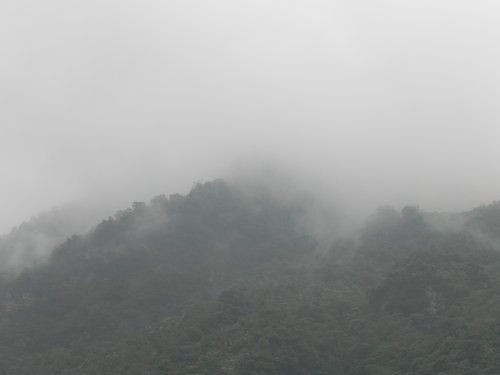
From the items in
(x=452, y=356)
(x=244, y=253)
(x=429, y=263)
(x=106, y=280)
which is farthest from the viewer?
(x=244, y=253)

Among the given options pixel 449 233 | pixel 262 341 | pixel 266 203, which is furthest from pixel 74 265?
pixel 449 233

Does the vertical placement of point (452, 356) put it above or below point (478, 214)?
below

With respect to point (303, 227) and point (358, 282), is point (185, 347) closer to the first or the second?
point (358, 282)

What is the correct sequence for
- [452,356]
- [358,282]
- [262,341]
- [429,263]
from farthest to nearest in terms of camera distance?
1. [358,282]
2. [429,263]
3. [262,341]
4. [452,356]

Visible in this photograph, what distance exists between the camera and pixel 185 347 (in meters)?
53.7

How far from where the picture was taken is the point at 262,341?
52500mm

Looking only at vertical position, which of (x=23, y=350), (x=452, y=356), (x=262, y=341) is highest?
(x=23, y=350)

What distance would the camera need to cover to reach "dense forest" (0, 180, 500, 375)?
5234 centimetres

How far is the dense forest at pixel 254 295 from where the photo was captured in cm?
5234

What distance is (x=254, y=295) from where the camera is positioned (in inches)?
2564

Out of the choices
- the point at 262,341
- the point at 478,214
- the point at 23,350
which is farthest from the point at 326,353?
the point at 478,214

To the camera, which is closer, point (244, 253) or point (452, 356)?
point (452, 356)

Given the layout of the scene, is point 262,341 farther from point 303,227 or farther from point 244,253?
point 303,227

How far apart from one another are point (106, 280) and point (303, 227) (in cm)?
2393
